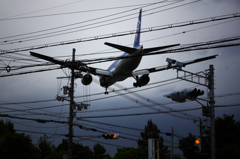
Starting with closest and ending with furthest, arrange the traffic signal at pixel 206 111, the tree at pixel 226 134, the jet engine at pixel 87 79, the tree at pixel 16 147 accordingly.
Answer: the traffic signal at pixel 206 111 → the jet engine at pixel 87 79 → the tree at pixel 226 134 → the tree at pixel 16 147

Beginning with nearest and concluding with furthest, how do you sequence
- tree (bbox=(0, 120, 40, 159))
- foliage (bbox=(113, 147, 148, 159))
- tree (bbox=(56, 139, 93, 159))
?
tree (bbox=(0, 120, 40, 159)), foliage (bbox=(113, 147, 148, 159)), tree (bbox=(56, 139, 93, 159))

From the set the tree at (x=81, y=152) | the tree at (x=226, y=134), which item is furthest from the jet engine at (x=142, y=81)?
the tree at (x=81, y=152)

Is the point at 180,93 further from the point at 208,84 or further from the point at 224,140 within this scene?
the point at 224,140

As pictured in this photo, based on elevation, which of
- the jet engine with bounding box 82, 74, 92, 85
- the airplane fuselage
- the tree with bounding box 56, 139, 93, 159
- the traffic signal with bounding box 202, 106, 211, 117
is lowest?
the tree with bounding box 56, 139, 93, 159

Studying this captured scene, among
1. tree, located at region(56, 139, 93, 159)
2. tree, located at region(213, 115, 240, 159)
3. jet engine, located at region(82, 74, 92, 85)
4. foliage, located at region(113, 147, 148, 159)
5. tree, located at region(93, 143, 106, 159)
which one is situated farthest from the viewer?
tree, located at region(93, 143, 106, 159)

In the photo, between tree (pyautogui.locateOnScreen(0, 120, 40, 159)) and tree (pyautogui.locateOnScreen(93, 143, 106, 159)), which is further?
tree (pyautogui.locateOnScreen(93, 143, 106, 159))

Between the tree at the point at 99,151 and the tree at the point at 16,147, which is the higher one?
the tree at the point at 16,147

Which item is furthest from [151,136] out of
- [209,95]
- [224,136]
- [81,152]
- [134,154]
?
[209,95]

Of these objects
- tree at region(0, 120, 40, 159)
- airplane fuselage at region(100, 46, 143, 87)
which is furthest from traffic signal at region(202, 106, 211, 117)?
tree at region(0, 120, 40, 159)

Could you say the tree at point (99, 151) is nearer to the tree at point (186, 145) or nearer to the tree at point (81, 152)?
the tree at point (81, 152)

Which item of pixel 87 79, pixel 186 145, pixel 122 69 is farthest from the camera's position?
pixel 186 145

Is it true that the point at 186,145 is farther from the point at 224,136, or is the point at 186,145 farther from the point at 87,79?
the point at 87,79

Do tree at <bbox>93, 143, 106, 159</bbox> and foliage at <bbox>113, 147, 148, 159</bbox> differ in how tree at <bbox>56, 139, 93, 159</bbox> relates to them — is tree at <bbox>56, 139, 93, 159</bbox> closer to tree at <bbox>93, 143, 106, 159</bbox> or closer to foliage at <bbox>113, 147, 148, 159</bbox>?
tree at <bbox>93, 143, 106, 159</bbox>

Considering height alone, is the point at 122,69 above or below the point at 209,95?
above
